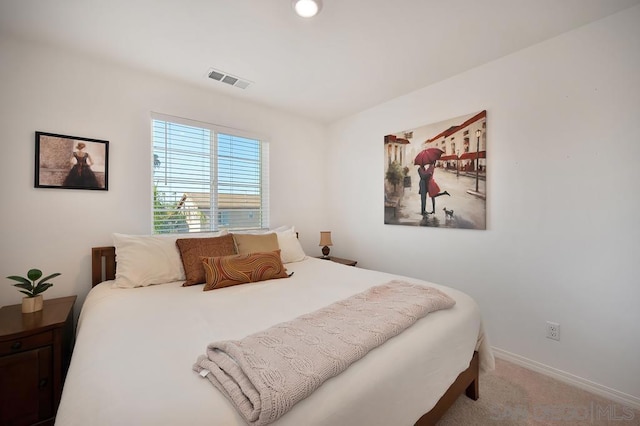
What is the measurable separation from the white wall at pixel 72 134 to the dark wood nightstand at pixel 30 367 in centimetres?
54

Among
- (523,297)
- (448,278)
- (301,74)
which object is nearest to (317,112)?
(301,74)

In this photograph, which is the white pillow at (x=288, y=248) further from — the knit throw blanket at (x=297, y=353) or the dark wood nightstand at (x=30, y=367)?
the dark wood nightstand at (x=30, y=367)

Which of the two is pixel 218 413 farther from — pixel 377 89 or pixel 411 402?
pixel 377 89

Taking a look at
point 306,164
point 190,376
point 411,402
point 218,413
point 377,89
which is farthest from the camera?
point 306,164

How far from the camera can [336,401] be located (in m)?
0.84

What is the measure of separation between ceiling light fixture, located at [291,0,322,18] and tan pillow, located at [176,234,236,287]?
1862 mm

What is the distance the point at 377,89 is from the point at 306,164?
1.37 meters

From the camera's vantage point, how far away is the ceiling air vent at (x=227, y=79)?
2.40 metres

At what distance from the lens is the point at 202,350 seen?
107 cm

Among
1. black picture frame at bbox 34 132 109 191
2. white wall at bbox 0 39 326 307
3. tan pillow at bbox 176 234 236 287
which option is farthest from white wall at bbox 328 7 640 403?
black picture frame at bbox 34 132 109 191

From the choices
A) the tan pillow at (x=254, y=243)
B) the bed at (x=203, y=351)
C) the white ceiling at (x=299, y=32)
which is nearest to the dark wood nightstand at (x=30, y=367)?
the bed at (x=203, y=351)

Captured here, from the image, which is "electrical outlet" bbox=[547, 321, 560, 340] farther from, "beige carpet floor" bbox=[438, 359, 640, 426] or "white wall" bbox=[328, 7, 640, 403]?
"beige carpet floor" bbox=[438, 359, 640, 426]

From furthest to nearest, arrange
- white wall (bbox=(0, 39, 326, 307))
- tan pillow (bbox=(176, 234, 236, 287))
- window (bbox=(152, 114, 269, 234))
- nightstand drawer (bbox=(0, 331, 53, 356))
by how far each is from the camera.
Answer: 1. window (bbox=(152, 114, 269, 234))
2. tan pillow (bbox=(176, 234, 236, 287))
3. white wall (bbox=(0, 39, 326, 307))
4. nightstand drawer (bbox=(0, 331, 53, 356))

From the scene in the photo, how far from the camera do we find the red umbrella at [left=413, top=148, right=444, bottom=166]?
2.63 metres
